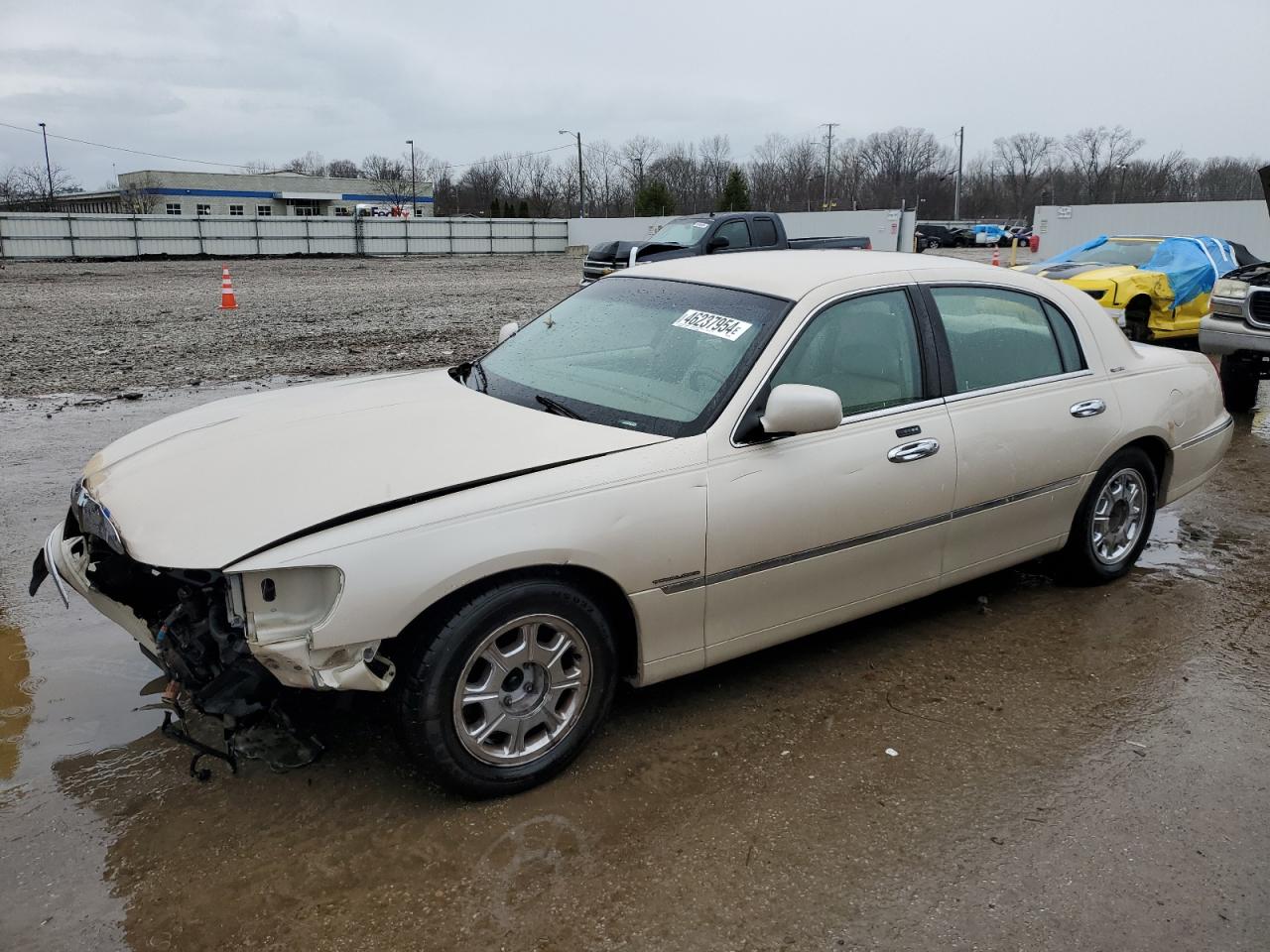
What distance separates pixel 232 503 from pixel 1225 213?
114ft

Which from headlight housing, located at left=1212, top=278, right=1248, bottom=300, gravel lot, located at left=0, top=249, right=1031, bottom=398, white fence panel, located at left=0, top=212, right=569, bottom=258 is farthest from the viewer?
white fence panel, located at left=0, top=212, right=569, bottom=258

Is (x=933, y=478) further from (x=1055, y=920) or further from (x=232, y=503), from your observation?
(x=232, y=503)

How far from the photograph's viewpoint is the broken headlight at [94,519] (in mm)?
3135

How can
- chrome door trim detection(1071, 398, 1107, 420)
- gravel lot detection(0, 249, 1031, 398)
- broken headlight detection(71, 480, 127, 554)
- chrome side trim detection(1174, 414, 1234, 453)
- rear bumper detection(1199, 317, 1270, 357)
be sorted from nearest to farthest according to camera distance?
broken headlight detection(71, 480, 127, 554) < chrome door trim detection(1071, 398, 1107, 420) < chrome side trim detection(1174, 414, 1234, 453) < rear bumper detection(1199, 317, 1270, 357) < gravel lot detection(0, 249, 1031, 398)

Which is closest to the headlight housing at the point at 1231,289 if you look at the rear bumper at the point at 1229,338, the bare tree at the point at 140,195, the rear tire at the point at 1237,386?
the rear bumper at the point at 1229,338

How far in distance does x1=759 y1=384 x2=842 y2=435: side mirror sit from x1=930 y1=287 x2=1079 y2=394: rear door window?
1002 millimetres

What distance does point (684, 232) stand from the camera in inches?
763

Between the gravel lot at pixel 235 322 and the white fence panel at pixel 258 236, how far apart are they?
19.2ft

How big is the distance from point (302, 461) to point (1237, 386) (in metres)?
9.38

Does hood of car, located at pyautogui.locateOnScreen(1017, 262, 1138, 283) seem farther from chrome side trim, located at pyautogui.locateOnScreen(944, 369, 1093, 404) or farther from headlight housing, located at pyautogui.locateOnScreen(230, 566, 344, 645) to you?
headlight housing, located at pyautogui.locateOnScreen(230, 566, 344, 645)

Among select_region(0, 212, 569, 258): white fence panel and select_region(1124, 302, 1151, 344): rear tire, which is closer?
select_region(1124, 302, 1151, 344): rear tire

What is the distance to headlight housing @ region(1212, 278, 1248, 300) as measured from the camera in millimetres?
9117

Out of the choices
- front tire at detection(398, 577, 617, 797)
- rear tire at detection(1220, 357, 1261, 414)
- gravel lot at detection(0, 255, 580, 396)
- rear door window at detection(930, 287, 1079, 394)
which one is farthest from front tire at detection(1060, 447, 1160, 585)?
gravel lot at detection(0, 255, 580, 396)

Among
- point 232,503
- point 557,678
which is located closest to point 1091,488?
point 557,678
